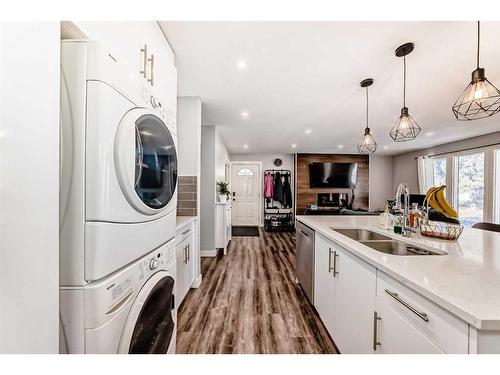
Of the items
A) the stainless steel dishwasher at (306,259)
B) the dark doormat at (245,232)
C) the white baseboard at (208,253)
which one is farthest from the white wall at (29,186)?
the dark doormat at (245,232)

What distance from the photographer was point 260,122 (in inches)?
147

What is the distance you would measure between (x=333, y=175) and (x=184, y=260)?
19.1ft

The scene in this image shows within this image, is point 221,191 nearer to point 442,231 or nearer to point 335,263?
point 335,263

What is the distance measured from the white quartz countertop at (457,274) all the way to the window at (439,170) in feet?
17.4

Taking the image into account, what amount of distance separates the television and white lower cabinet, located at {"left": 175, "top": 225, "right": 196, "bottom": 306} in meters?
5.15

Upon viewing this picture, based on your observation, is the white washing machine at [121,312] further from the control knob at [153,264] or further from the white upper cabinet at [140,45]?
the white upper cabinet at [140,45]

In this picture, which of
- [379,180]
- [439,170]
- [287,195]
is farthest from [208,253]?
[379,180]

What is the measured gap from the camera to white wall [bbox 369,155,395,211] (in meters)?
7.21

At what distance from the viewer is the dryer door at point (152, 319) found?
0.81 metres

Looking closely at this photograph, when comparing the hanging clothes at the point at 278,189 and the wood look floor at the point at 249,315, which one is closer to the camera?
the wood look floor at the point at 249,315

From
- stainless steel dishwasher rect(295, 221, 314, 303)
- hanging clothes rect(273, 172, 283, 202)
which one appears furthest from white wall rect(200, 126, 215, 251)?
hanging clothes rect(273, 172, 283, 202)

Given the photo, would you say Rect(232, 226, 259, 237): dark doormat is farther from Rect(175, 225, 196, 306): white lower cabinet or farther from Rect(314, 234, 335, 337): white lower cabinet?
Rect(314, 234, 335, 337): white lower cabinet

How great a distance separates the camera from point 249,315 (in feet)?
6.51

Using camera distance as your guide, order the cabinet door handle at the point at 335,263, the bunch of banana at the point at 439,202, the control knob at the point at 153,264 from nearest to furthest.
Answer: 1. the control knob at the point at 153,264
2. the cabinet door handle at the point at 335,263
3. the bunch of banana at the point at 439,202
